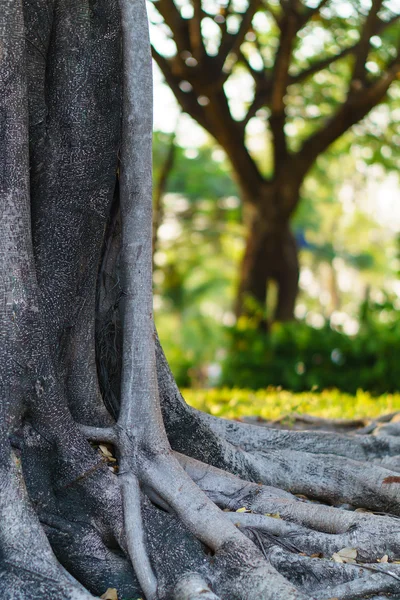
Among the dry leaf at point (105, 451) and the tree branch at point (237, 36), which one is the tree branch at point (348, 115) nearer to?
the tree branch at point (237, 36)

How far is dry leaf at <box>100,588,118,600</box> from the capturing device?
11.3 ft

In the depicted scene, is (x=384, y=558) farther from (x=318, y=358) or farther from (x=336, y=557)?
(x=318, y=358)

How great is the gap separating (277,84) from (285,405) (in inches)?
223

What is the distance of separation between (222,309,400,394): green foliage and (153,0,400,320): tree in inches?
72.8

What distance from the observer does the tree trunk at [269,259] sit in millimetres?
13664

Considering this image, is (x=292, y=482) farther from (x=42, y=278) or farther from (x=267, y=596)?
(x=42, y=278)

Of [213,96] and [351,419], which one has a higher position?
[213,96]

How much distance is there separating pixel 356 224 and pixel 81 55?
47466 millimetres

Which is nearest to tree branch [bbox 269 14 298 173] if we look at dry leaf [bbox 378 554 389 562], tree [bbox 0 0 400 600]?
tree [bbox 0 0 400 600]

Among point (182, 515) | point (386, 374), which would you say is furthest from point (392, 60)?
point (182, 515)

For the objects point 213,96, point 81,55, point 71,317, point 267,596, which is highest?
point 213,96

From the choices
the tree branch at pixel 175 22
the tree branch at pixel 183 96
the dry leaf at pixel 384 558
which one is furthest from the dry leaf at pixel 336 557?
the tree branch at pixel 183 96

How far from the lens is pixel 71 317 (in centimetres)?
409

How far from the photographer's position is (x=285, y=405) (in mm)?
8156
